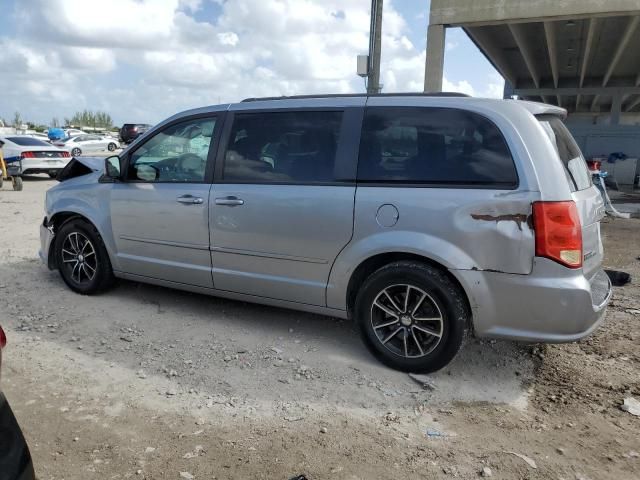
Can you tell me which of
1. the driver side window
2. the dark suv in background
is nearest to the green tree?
the dark suv in background

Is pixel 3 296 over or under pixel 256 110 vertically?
under

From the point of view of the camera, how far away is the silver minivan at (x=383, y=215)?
10.6 ft

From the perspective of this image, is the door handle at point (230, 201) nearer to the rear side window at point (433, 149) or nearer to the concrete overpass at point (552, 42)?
the rear side window at point (433, 149)

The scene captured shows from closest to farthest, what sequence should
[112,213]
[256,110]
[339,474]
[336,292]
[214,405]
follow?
1. [339,474]
2. [214,405]
3. [336,292]
4. [256,110]
5. [112,213]

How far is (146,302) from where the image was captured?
5.02m

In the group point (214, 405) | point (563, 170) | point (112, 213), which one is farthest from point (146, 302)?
point (563, 170)

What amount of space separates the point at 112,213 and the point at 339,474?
3.27m

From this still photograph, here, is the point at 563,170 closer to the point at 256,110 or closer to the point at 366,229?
the point at 366,229

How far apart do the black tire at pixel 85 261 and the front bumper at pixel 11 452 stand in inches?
132

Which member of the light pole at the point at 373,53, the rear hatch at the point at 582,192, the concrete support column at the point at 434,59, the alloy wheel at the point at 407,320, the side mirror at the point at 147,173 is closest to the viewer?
the rear hatch at the point at 582,192

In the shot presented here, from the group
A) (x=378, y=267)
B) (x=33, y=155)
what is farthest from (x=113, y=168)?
(x=33, y=155)

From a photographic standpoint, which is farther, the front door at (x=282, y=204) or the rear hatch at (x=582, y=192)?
the front door at (x=282, y=204)

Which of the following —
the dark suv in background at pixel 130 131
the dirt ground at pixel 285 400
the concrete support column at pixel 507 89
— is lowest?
the dirt ground at pixel 285 400

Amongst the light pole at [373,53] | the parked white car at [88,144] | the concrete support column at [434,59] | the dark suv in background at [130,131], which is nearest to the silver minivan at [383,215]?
the light pole at [373,53]
